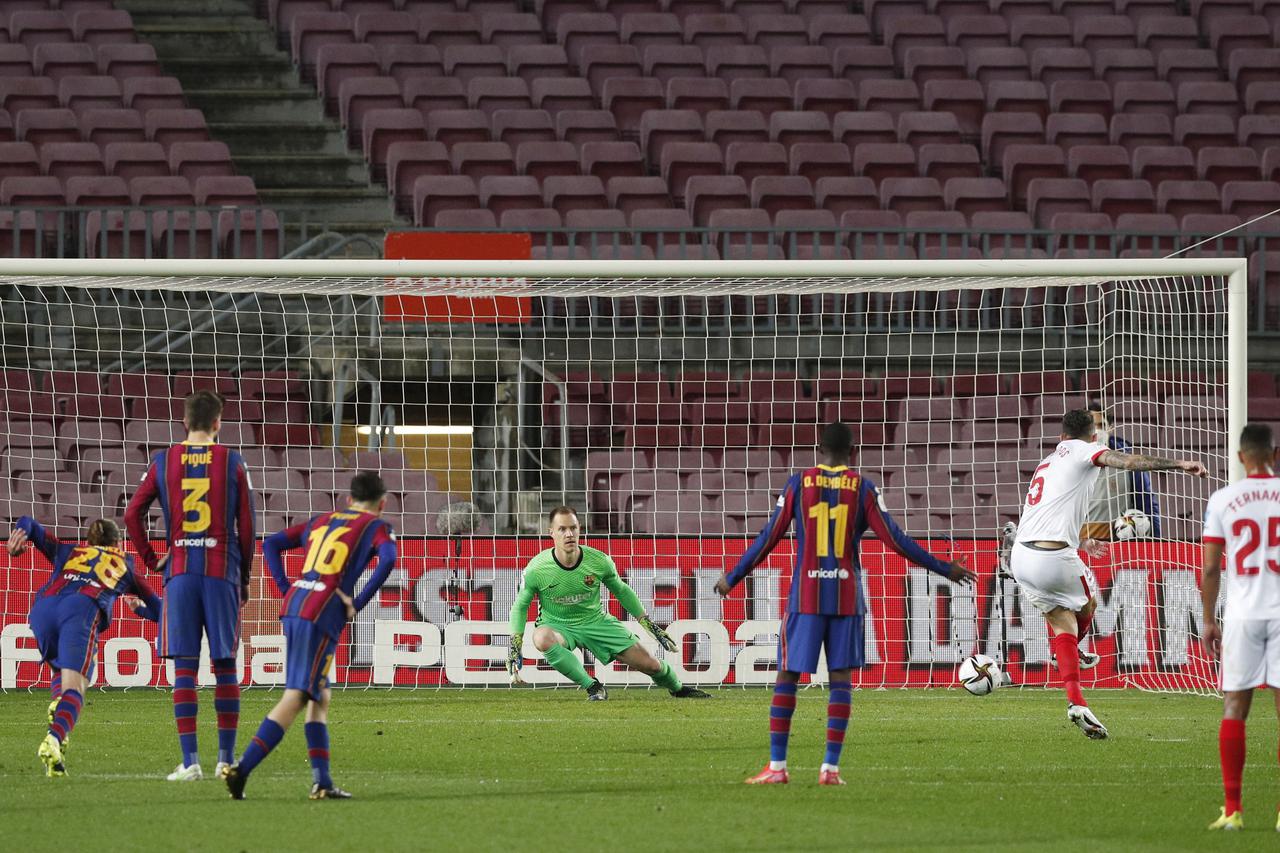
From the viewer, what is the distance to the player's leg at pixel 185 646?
8.45 metres

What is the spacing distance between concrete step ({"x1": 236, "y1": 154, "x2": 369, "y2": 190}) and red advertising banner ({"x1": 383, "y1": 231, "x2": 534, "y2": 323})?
4.70m

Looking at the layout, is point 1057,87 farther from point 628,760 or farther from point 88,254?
point 628,760

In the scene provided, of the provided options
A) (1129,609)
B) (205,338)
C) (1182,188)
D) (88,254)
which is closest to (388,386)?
(205,338)

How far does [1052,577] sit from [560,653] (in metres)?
3.90

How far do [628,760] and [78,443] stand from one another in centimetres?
803

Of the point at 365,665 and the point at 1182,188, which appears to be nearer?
the point at 365,665

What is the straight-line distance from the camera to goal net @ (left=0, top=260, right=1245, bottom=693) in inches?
557

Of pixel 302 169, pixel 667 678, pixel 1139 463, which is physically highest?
pixel 302 169

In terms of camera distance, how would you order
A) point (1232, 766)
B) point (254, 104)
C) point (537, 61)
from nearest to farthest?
point (1232, 766) < point (537, 61) < point (254, 104)

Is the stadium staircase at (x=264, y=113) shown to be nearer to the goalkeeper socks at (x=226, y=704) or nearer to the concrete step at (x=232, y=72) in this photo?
the concrete step at (x=232, y=72)

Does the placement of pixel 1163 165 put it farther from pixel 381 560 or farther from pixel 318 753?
pixel 318 753

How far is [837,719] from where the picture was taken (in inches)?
324

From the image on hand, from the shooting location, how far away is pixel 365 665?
14656mm

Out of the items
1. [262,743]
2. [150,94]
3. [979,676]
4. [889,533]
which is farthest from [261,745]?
[150,94]
